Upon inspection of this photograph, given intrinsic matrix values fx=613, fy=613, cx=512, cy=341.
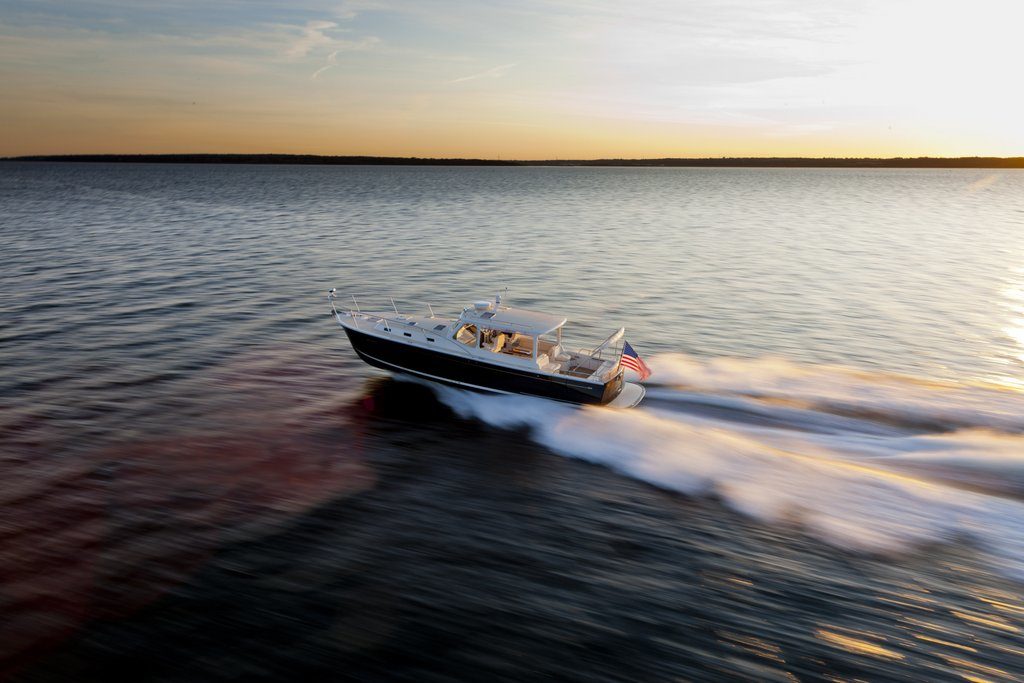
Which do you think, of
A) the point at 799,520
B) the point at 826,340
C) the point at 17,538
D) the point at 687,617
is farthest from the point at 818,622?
the point at 826,340

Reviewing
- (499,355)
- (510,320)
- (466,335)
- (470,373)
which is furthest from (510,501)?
(466,335)

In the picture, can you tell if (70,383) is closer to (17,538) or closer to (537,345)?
(17,538)

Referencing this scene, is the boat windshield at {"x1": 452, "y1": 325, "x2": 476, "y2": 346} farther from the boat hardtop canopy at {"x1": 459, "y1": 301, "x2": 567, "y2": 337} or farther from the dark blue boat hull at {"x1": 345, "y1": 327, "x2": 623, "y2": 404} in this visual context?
the dark blue boat hull at {"x1": 345, "y1": 327, "x2": 623, "y2": 404}

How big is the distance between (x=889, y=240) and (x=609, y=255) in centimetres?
3480

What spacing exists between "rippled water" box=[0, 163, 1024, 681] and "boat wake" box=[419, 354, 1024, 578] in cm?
9

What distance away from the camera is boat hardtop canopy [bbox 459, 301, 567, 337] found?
794 inches

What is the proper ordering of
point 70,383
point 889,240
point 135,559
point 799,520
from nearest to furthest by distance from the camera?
point 135,559 < point 799,520 < point 70,383 < point 889,240

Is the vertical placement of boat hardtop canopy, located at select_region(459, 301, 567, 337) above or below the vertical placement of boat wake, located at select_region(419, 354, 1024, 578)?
above

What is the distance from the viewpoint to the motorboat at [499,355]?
20.6 metres

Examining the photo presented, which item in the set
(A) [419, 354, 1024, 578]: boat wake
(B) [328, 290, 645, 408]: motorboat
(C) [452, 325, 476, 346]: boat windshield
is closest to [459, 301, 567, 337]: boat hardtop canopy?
(B) [328, 290, 645, 408]: motorboat

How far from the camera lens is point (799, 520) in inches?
597

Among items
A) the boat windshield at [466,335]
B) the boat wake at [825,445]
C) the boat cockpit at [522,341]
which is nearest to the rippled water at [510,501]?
the boat wake at [825,445]

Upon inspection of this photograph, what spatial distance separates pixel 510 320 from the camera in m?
20.8

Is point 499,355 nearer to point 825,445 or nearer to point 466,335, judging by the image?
point 466,335
